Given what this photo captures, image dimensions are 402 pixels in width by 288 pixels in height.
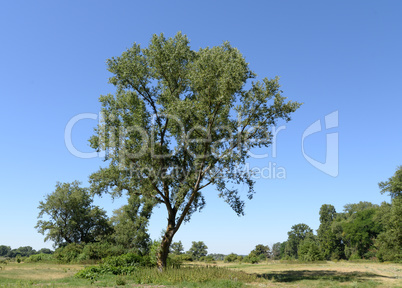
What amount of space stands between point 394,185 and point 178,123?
3700 centimetres

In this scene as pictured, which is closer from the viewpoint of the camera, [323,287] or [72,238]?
[323,287]

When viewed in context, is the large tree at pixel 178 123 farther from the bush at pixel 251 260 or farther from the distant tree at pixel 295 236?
the distant tree at pixel 295 236

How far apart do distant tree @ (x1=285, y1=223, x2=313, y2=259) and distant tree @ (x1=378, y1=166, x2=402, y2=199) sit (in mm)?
88858

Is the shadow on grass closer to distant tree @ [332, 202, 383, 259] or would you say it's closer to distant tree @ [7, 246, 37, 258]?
distant tree @ [332, 202, 383, 259]

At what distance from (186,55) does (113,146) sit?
10.5 m

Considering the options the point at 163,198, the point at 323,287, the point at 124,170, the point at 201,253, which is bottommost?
the point at 201,253

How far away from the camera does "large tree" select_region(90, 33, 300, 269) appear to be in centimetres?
2423

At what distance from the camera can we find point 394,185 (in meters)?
43.7

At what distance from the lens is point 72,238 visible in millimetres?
60438

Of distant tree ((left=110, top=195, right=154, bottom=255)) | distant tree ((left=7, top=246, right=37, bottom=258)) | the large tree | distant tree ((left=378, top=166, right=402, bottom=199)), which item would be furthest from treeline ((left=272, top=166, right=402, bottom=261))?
distant tree ((left=7, top=246, right=37, bottom=258))

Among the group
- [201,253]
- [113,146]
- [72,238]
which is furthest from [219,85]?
[201,253]

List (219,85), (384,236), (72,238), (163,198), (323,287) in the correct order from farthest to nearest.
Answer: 1. (72,238)
2. (384,236)
3. (163,198)
4. (219,85)
5. (323,287)

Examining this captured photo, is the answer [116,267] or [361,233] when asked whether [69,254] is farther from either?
[361,233]

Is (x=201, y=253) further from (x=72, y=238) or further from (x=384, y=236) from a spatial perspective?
(x=384, y=236)
